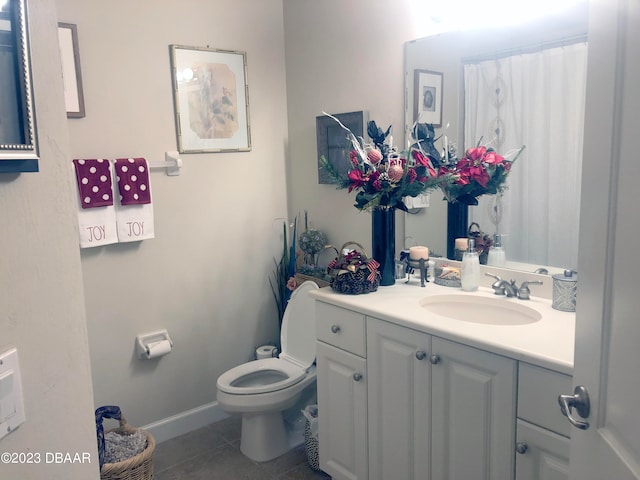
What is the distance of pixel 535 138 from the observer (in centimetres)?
198

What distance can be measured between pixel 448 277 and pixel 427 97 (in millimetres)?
796

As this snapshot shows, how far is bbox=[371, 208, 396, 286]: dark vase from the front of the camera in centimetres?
223

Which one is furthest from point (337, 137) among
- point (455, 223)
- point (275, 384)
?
point (275, 384)

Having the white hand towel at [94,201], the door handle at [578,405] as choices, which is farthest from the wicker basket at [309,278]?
the door handle at [578,405]

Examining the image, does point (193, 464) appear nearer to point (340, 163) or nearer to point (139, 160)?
point (139, 160)

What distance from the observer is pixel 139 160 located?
2.51 metres

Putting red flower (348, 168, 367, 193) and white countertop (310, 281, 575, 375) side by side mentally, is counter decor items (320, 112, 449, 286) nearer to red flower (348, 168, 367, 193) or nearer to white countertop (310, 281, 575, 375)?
red flower (348, 168, 367, 193)

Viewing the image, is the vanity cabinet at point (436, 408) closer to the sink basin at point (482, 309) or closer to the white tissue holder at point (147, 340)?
the sink basin at point (482, 309)

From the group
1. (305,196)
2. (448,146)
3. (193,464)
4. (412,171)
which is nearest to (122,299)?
(193,464)

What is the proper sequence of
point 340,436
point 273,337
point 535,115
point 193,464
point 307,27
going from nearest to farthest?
1. point 535,115
2. point 340,436
3. point 193,464
4. point 307,27
5. point 273,337

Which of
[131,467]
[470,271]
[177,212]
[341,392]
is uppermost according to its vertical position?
[177,212]

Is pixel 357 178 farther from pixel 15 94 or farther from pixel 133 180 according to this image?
pixel 15 94

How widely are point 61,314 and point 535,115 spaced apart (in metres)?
1.76

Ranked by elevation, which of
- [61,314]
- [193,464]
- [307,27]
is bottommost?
[193,464]
